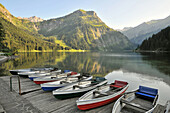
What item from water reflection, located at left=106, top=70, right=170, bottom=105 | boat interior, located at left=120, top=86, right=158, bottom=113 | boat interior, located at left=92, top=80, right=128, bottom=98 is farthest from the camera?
water reflection, located at left=106, top=70, right=170, bottom=105

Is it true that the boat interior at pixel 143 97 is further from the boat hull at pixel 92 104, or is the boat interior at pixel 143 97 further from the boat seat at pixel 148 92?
the boat hull at pixel 92 104

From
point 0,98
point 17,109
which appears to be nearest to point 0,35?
point 0,98

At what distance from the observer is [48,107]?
10.6 meters

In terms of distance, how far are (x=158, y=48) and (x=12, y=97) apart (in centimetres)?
23374

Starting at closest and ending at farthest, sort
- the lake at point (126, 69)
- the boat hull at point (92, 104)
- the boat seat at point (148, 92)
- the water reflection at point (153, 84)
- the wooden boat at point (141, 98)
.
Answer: the boat hull at point (92, 104) < the wooden boat at point (141, 98) < the boat seat at point (148, 92) < the water reflection at point (153, 84) < the lake at point (126, 69)

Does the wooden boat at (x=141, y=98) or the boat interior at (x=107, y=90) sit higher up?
the boat interior at (x=107, y=90)

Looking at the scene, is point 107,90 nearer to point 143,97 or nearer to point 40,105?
point 143,97

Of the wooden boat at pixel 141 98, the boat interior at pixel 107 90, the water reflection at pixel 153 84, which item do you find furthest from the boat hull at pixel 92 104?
the water reflection at pixel 153 84

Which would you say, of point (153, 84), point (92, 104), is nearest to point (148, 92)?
point (92, 104)

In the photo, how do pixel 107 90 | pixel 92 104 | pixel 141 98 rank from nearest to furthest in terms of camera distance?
pixel 92 104 < pixel 141 98 < pixel 107 90

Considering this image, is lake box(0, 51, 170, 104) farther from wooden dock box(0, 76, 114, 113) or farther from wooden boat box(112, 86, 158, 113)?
wooden dock box(0, 76, 114, 113)

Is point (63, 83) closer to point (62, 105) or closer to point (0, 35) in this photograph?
point (62, 105)

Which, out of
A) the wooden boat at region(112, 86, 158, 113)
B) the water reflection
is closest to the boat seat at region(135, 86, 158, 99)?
the wooden boat at region(112, 86, 158, 113)

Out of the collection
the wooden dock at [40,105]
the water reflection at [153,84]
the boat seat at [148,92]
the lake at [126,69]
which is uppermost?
the boat seat at [148,92]
